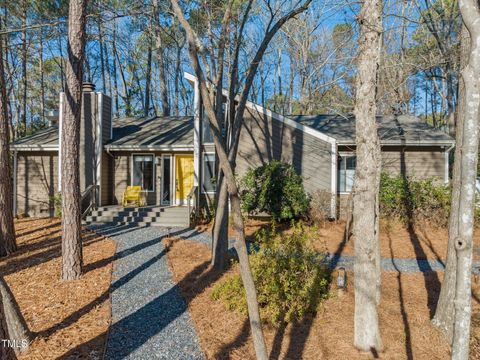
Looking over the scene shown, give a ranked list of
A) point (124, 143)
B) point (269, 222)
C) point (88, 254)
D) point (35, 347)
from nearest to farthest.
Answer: point (35, 347) < point (88, 254) < point (269, 222) < point (124, 143)

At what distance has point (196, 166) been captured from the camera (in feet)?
42.4

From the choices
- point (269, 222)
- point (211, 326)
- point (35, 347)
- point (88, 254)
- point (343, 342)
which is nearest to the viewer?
point (35, 347)

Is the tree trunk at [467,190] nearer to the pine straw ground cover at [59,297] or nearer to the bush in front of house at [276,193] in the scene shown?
the pine straw ground cover at [59,297]

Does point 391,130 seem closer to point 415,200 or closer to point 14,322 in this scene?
point 415,200

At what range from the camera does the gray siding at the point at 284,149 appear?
12.9 metres

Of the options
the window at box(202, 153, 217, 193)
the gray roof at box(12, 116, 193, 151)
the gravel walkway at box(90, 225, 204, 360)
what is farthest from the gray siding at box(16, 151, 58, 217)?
the gravel walkway at box(90, 225, 204, 360)

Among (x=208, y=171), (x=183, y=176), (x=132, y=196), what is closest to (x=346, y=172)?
(x=208, y=171)

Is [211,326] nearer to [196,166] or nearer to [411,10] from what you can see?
[196,166]

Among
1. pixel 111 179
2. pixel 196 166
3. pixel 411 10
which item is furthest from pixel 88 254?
pixel 411 10

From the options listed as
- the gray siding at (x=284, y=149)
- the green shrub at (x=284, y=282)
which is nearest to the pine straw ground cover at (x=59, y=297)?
the green shrub at (x=284, y=282)

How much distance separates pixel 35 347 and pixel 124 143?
10757 mm

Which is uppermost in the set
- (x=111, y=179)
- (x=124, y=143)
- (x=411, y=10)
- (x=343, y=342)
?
(x=411, y=10)

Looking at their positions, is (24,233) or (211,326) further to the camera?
(24,233)

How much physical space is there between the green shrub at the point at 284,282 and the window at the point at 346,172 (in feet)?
23.9
